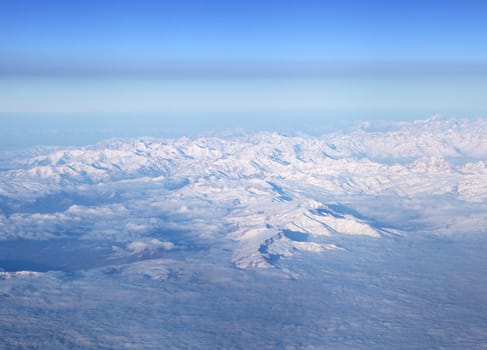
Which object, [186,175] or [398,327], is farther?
[186,175]

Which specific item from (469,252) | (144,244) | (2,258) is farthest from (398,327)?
(2,258)

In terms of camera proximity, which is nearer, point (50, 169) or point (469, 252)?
point (469, 252)

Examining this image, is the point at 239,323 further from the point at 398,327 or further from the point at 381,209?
the point at 381,209

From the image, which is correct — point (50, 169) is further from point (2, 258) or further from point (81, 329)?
point (81, 329)

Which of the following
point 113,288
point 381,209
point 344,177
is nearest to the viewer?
point 113,288

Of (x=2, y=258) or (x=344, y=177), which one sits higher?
(x=344, y=177)

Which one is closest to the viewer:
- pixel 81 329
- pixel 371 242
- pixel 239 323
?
pixel 81 329

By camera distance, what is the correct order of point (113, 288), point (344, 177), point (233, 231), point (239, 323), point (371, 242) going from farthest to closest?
point (344, 177), point (233, 231), point (371, 242), point (113, 288), point (239, 323)

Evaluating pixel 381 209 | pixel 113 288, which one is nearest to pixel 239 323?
pixel 113 288

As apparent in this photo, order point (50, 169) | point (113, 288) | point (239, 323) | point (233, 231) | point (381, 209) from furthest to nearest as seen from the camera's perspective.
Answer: point (50, 169) < point (381, 209) < point (233, 231) < point (113, 288) < point (239, 323)
